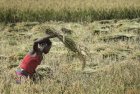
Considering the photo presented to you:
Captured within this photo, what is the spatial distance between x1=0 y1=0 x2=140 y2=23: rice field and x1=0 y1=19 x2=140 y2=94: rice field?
2.23 meters

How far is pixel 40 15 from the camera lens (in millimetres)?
13852

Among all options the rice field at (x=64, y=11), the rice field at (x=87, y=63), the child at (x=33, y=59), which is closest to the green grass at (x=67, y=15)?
the rice field at (x=64, y=11)

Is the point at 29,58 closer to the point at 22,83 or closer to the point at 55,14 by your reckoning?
the point at 22,83

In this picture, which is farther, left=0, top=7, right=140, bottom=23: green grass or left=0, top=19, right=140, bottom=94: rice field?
left=0, top=7, right=140, bottom=23: green grass

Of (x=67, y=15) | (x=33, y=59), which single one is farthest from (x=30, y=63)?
(x=67, y=15)

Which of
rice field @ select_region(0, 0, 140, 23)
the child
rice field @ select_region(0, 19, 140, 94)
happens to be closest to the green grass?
rice field @ select_region(0, 0, 140, 23)

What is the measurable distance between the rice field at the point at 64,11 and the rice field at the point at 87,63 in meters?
2.23

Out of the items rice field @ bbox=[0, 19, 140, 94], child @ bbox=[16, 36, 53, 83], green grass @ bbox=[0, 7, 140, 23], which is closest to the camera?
rice field @ bbox=[0, 19, 140, 94]

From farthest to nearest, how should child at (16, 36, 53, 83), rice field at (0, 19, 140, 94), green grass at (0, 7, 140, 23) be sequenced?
green grass at (0, 7, 140, 23), child at (16, 36, 53, 83), rice field at (0, 19, 140, 94)

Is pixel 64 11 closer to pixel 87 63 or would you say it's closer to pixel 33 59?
pixel 87 63

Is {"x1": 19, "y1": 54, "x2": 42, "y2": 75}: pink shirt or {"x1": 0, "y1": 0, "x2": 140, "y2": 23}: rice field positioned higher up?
{"x1": 19, "y1": 54, "x2": 42, "y2": 75}: pink shirt

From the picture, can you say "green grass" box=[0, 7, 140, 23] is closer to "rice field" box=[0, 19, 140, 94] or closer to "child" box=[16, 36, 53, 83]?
"rice field" box=[0, 19, 140, 94]

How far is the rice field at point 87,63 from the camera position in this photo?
15.6ft

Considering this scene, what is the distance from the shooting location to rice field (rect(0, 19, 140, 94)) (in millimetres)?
4746
